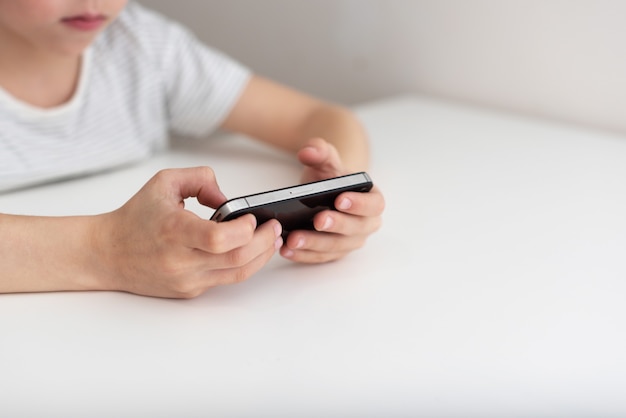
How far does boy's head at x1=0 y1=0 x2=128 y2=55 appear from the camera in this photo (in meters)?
0.85

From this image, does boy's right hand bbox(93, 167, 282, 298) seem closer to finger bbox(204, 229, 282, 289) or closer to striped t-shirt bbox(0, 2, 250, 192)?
finger bbox(204, 229, 282, 289)

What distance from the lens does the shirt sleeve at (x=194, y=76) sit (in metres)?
1.09

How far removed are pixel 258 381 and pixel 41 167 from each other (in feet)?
1.63

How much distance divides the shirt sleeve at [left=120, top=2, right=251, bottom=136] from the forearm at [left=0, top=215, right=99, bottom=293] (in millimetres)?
412

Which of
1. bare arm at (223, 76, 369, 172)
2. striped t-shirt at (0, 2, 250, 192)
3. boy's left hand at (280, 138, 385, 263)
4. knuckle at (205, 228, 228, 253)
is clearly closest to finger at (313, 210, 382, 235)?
boy's left hand at (280, 138, 385, 263)

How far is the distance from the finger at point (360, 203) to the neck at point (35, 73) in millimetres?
439

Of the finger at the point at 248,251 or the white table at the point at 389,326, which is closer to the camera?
the white table at the point at 389,326

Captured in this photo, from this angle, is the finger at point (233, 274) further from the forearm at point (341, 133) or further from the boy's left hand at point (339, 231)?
the forearm at point (341, 133)

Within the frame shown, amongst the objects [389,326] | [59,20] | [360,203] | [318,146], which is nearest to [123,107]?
[59,20]

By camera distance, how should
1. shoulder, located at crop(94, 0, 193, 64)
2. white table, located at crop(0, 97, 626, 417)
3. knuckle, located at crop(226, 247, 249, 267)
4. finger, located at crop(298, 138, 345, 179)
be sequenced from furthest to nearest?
shoulder, located at crop(94, 0, 193, 64)
finger, located at crop(298, 138, 345, 179)
knuckle, located at crop(226, 247, 249, 267)
white table, located at crop(0, 97, 626, 417)

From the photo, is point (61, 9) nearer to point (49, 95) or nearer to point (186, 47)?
point (49, 95)

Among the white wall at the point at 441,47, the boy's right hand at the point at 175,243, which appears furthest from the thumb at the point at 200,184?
the white wall at the point at 441,47

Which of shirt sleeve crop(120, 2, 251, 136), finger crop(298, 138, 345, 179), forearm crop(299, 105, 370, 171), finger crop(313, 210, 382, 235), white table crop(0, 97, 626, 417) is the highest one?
shirt sleeve crop(120, 2, 251, 136)

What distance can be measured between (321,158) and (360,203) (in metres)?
0.11
